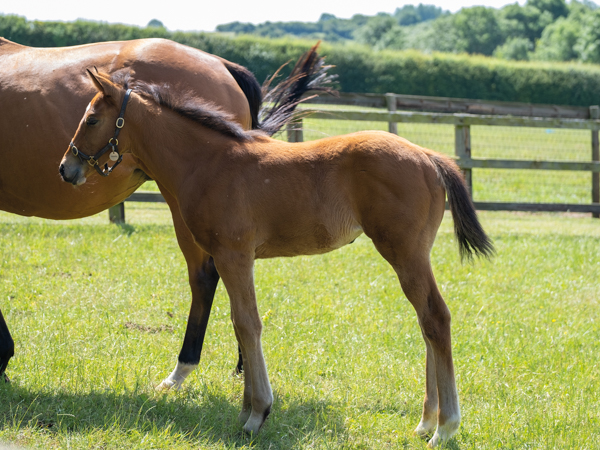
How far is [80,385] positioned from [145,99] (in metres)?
1.84

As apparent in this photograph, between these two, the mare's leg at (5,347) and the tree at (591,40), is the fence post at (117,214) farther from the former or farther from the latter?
the tree at (591,40)

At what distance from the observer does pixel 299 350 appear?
14.4 ft

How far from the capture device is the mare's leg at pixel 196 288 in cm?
399

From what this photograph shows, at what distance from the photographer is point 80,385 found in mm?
3617

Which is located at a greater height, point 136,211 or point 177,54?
point 177,54

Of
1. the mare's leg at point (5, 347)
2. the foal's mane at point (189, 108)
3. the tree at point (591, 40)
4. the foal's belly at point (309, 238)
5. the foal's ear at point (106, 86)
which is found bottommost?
the mare's leg at point (5, 347)

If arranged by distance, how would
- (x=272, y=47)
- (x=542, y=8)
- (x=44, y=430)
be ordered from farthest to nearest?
(x=542, y=8) < (x=272, y=47) < (x=44, y=430)

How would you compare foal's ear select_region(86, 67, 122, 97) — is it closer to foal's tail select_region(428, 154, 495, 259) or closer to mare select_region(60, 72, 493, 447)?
mare select_region(60, 72, 493, 447)

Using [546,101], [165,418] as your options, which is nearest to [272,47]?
[546,101]

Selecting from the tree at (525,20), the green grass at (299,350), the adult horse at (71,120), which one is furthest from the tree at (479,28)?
the adult horse at (71,120)

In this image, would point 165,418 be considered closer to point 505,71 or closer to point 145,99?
point 145,99

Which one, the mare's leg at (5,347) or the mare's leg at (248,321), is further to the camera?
the mare's leg at (5,347)

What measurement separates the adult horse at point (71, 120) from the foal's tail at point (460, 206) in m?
1.66

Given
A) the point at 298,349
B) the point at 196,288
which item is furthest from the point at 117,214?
the point at 298,349
